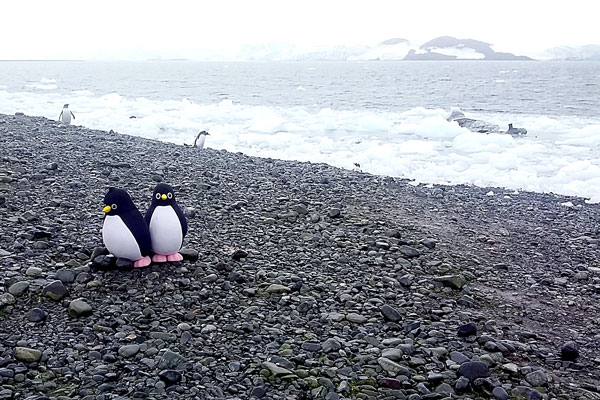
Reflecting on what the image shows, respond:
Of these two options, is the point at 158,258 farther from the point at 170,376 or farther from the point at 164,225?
the point at 170,376

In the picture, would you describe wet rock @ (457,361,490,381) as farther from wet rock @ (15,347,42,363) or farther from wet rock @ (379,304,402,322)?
wet rock @ (15,347,42,363)

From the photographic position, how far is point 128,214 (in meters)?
4.71

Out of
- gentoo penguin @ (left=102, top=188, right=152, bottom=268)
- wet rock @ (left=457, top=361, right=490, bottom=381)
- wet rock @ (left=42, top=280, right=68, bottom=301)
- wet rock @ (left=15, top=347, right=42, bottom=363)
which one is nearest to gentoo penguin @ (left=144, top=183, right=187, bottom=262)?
gentoo penguin @ (left=102, top=188, right=152, bottom=268)

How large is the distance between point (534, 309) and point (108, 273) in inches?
157

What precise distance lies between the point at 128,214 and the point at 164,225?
0.34m

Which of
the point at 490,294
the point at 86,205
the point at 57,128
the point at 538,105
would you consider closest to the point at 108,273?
the point at 86,205

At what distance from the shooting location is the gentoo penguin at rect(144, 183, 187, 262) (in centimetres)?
483

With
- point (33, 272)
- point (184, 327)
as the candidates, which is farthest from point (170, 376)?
point (33, 272)

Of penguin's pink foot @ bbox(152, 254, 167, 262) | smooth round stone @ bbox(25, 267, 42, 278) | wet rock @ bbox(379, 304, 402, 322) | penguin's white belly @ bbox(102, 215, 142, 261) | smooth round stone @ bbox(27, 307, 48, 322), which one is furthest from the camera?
penguin's pink foot @ bbox(152, 254, 167, 262)

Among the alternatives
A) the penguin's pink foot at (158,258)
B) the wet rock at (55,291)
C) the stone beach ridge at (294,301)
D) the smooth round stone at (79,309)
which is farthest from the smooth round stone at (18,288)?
the penguin's pink foot at (158,258)

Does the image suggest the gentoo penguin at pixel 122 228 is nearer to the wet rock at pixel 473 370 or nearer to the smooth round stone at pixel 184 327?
the smooth round stone at pixel 184 327

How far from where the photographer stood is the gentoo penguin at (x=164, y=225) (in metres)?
4.83

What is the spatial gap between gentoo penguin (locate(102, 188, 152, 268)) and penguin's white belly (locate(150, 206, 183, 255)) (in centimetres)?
9

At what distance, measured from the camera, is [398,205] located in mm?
8367
